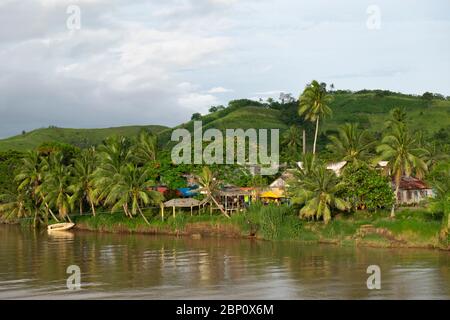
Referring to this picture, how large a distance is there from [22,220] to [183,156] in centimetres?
2039

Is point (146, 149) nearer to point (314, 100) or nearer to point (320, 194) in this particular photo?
point (314, 100)

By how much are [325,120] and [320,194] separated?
8436 centimetres

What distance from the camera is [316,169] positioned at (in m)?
47.3

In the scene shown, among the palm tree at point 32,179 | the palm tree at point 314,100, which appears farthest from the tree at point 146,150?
the palm tree at point 314,100

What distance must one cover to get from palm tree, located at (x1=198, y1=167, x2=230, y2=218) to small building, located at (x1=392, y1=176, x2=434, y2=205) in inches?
676

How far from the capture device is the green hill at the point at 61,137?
12912cm

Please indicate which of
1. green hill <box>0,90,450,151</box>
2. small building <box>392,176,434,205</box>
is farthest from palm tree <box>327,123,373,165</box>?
green hill <box>0,90,450,151</box>

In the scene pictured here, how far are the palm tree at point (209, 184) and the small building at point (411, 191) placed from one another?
1718 cm

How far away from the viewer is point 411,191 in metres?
60.5

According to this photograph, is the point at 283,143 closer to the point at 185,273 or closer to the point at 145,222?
the point at 145,222

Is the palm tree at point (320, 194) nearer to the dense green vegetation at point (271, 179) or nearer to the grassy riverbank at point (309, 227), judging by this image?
the dense green vegetation at point (271, 179)

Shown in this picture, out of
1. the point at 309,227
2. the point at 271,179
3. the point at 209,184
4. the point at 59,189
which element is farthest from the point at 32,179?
the point at 309,227

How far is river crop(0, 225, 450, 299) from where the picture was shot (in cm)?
3025

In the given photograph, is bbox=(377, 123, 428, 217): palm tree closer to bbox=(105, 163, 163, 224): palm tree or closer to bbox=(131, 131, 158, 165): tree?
bbox=(105, 163, 163, 224): palm tree
